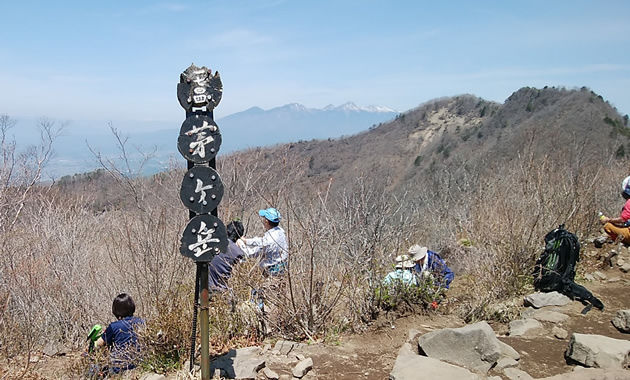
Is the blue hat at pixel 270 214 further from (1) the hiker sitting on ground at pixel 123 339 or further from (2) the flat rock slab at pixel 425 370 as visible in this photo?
(2) the flat rock slab at pixel 425 370

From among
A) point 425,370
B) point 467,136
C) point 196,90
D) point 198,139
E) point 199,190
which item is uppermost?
point 467,136

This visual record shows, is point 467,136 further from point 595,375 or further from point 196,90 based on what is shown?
point 196,90

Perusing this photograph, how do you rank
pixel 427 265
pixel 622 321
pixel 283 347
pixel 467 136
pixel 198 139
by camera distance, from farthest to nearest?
pixel 467 136, pixel 427 265, pixel 622 321, pixel 283 347, pixel 198 139

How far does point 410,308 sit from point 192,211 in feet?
8.81

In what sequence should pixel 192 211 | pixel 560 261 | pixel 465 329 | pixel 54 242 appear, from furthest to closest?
pixel 54 242 < pixel 560 261 < pixel 465 329 < pixel 192 211

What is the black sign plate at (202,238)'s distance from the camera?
3336 mm

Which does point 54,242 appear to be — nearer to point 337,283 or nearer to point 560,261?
point 337,283

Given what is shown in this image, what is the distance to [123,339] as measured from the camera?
423 centimetres

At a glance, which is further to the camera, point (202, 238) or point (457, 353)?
point (457, 353)

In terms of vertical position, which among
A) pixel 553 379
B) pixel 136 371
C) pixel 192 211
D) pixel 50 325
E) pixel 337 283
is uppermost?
pixel 192 211

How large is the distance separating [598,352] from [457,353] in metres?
1.06

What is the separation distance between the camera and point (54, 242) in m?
8.12

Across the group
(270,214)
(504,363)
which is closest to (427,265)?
(504,363)

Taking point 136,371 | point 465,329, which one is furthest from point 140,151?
point 465,329
